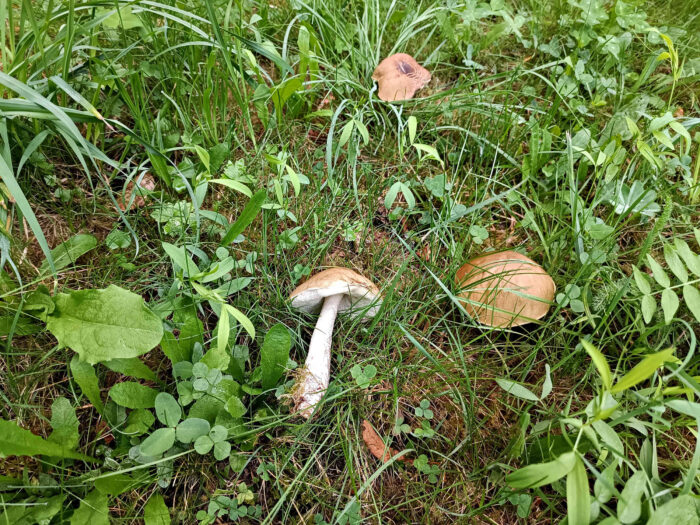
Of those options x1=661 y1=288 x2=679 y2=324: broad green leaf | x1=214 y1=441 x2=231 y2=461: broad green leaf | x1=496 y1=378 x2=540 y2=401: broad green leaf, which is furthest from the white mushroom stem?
x1=661 y1=288 x2=679 y2=324: broad green leaf

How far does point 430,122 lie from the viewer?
233 centimetres

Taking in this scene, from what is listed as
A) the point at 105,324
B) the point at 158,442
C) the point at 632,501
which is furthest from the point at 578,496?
the point at 105,324

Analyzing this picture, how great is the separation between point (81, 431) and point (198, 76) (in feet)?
4.91

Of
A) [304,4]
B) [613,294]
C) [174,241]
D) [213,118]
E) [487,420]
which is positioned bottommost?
[487,420]

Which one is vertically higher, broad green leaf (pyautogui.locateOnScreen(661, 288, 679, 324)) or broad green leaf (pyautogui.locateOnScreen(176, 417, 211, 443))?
broad green leaf (pyautogui.locateOnScreen(661, 288, 679, 324))

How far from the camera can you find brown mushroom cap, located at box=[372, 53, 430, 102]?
2309 mm

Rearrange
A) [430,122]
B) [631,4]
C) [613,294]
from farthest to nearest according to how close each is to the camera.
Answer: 1. [631,4]
2. [430,122]
3. [613,294]

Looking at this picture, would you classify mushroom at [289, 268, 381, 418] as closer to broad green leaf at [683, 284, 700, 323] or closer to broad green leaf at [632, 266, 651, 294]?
broad green leaf at [632, 266, 651, 294]

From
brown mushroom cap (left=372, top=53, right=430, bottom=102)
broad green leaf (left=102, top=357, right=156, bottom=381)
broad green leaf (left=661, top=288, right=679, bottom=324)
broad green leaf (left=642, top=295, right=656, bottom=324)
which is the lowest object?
broad green leaf (left=102, top=357, right=156, bottom=381)

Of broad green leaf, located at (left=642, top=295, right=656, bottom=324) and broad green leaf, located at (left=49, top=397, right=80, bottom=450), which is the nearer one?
broad green leaf, located at (left=49, top=397, right=80, bottom=450)

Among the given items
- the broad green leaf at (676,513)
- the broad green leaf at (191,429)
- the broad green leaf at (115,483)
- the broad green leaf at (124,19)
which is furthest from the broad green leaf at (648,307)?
the broad green leaf at (124,19)

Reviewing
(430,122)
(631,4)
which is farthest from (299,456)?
(631,4)

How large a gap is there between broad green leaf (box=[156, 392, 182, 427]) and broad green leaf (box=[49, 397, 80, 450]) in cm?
25

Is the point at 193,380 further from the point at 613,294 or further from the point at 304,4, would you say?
the point at 304,4
